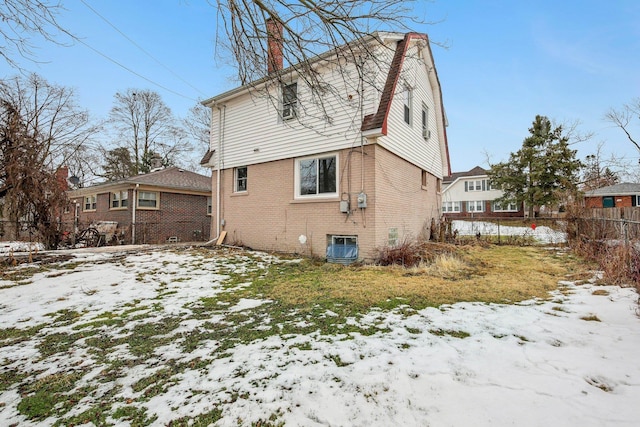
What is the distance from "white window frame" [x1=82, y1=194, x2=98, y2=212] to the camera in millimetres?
18345

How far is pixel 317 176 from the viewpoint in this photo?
29.3ft

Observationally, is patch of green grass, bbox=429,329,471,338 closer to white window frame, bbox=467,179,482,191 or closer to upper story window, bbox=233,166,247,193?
upper story window, bbox=233,166,247,193

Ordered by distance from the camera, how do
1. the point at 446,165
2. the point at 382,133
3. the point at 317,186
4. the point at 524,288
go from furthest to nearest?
the point at 446,165
the point at 317,186
the point at 382,133
the point at 524,288

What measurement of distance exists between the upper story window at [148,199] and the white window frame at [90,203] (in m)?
5.47

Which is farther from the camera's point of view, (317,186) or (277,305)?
(317,186)

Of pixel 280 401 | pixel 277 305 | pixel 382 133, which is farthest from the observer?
pixel 382 133

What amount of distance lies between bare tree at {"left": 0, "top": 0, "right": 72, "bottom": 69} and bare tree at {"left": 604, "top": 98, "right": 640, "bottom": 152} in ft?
89.6

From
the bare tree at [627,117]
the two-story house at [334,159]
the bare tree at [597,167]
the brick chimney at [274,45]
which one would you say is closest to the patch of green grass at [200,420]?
the brick chimney at [274,45]

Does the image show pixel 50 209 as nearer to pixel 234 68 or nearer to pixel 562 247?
pixel 234 68

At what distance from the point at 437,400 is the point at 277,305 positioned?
2.73 meters

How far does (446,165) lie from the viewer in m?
13.8

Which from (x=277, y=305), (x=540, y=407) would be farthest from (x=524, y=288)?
(x=277, y=305)

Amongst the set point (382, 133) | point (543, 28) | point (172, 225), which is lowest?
point (172, 225)

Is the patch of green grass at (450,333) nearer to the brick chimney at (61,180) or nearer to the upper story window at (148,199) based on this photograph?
the brick chimney at (61,180)
